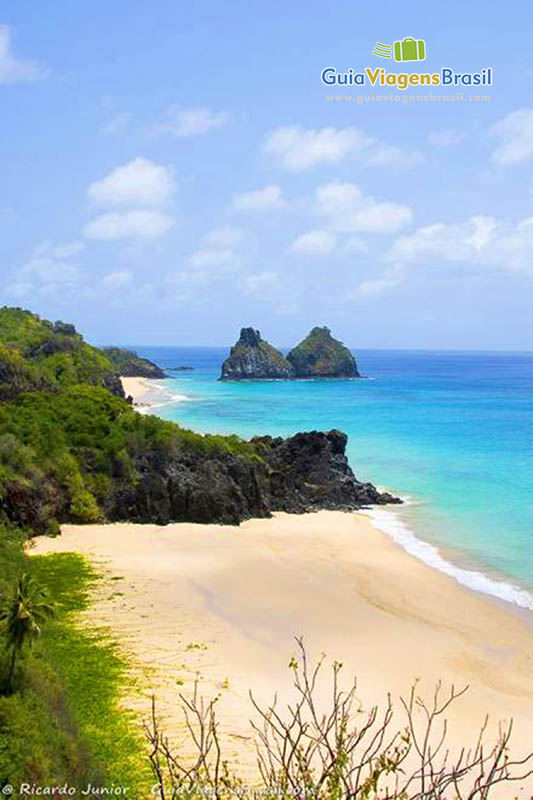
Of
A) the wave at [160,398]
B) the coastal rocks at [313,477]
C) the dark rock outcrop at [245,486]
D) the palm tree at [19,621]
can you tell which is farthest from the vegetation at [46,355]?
the palm tree at [19,621]

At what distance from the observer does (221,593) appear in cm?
2884

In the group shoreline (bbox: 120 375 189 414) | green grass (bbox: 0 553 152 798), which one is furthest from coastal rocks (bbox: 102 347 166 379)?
green grass (bbox: 0 553 152 798)

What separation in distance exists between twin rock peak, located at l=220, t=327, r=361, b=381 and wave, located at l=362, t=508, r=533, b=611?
433 ft

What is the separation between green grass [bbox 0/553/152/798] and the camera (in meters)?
14.3

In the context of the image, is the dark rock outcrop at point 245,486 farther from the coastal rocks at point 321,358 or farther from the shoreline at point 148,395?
the coastal rocks at point 321,358

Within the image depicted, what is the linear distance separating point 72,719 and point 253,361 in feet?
529

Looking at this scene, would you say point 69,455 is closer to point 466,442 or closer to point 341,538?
point 341,538

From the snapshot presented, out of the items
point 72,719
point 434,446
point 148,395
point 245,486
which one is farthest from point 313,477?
point 148,395

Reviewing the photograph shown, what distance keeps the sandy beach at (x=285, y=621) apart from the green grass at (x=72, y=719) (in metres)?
0.97

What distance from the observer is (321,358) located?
183 m

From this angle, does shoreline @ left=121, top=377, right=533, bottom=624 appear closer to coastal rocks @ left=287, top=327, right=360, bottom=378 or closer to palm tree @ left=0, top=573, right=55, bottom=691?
palm tree @ left=0, top=573, right=55, bottom=691

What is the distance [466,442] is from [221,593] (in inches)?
1976

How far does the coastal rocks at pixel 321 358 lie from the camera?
181 meters

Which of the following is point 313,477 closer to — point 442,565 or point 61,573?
point 442,565
